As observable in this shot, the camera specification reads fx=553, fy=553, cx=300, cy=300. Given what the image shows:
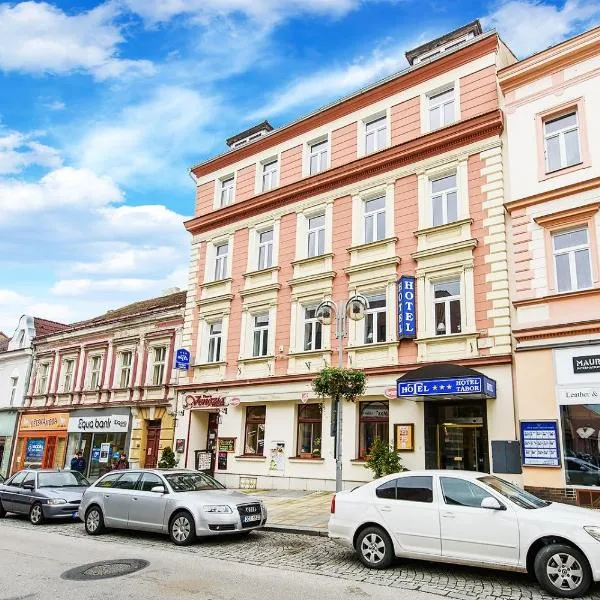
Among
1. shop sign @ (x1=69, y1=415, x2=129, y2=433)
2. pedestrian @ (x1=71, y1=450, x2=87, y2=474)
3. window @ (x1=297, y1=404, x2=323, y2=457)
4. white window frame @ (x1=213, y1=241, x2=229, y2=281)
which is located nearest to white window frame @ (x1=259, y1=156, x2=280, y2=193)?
white window frame @ (x1=213, y1=241, x2=229, y2=281)

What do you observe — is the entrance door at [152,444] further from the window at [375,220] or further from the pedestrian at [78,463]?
the window at [375,220]

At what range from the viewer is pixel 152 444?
24.2 metres

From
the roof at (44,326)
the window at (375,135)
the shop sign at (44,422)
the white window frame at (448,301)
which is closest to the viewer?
the white window frame at (448,301)

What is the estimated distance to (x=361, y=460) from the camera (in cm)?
1722

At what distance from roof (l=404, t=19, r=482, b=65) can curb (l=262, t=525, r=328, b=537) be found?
1676 cm

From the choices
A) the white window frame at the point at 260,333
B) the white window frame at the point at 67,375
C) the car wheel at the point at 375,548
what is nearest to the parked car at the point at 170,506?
the car wheel at the point at 375,548

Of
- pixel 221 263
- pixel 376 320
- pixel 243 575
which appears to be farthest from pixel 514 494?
pixel 221 263

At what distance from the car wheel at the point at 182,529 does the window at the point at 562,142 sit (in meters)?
13.1

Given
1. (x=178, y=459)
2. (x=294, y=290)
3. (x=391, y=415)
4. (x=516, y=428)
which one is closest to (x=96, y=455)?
(x=178, y=459)

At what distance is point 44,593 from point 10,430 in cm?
2764

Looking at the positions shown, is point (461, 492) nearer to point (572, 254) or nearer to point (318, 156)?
point (572, 254)

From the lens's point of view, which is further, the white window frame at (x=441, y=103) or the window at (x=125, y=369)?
the window at (x=125, y=369)

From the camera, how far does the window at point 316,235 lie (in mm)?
20719

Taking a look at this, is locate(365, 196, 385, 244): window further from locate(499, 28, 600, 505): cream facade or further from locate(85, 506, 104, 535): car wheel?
locate(85, 506, 104, 535): car wheel
